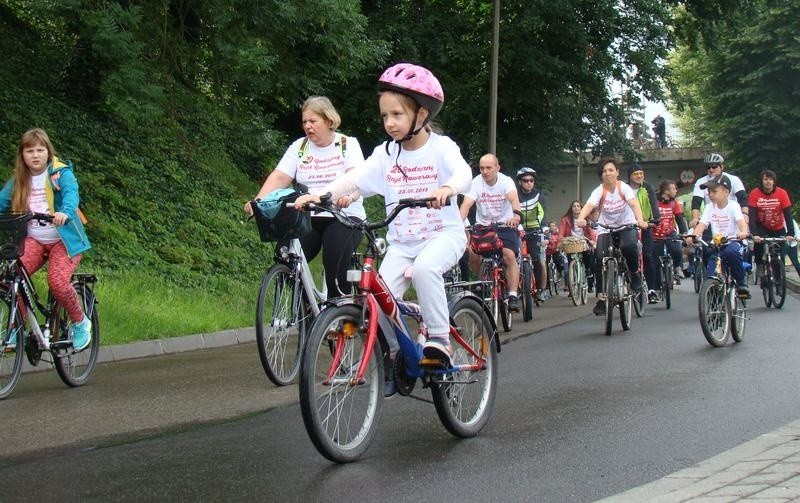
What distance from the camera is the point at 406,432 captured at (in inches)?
251

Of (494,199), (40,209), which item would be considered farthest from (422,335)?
(494,199)

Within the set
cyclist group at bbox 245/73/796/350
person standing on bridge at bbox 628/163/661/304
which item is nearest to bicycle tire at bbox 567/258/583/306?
cyclist group at bbox 245/73/796/350

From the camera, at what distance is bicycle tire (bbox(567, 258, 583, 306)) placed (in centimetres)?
1855

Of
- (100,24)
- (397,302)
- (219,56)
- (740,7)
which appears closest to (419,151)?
(397,302)

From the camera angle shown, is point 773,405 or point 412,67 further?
point 773,405

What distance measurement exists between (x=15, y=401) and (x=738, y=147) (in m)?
38.3

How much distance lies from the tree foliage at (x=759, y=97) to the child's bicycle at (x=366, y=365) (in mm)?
36571

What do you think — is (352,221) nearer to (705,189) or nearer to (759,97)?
(705,189)

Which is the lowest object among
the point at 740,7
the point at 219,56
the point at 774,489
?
the point at 774,489

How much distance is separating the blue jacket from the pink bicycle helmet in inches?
142

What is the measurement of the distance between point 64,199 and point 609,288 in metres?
6.08

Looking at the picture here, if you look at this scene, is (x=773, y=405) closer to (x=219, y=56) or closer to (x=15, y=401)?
(x=15, y=401)

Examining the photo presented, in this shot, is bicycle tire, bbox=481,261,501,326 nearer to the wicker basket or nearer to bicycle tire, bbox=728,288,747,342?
bicycle tire, bbox=728,288,747,342

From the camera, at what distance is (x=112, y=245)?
50.5ft
